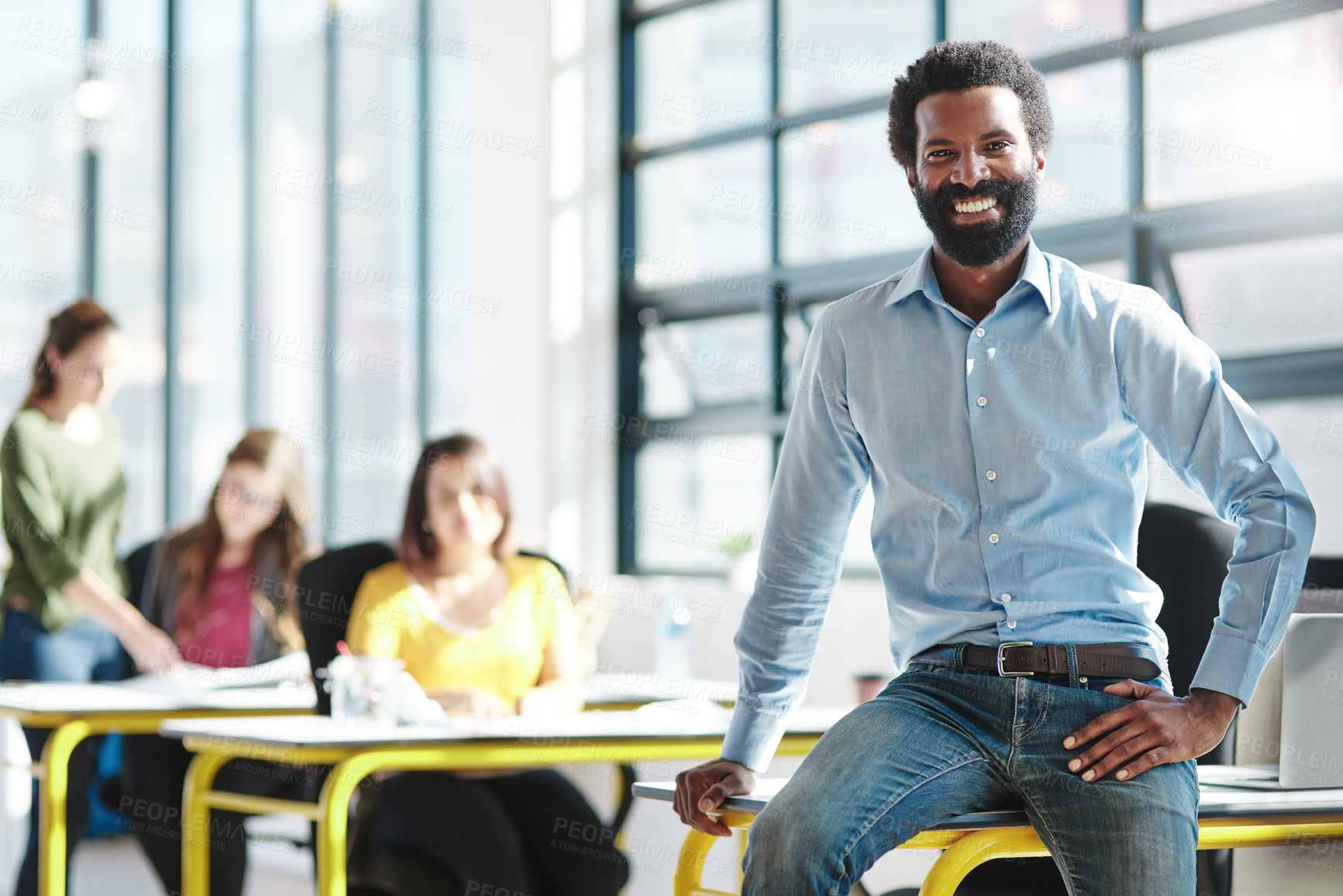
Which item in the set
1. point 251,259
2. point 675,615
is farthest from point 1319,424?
point 251,259

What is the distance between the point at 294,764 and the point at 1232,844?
218cm

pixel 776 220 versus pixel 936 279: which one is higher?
pixel 776 220

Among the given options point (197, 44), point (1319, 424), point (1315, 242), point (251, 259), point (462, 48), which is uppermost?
point (197, 44)

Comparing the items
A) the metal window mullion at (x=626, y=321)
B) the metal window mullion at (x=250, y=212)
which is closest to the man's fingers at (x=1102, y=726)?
the metal window mullion at (x=626, y=321)

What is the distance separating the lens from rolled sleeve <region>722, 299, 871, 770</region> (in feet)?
5.97

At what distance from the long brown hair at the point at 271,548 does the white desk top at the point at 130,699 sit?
36 cm

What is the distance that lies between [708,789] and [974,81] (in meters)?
0.86

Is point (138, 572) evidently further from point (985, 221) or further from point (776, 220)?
point (985, 221)

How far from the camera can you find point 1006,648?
1.64 metres

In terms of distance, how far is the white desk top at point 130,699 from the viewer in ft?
10.1

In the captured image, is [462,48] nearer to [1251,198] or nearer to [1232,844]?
[1251,198]

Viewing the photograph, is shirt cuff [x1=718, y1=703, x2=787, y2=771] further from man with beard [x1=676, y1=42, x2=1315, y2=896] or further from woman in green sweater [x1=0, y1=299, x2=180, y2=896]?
woman in green sweater [x1=0, y1=299, x2=180, y2=896]

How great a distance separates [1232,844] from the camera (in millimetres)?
1735

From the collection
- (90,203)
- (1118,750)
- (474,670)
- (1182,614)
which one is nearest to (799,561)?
(1118,750)
